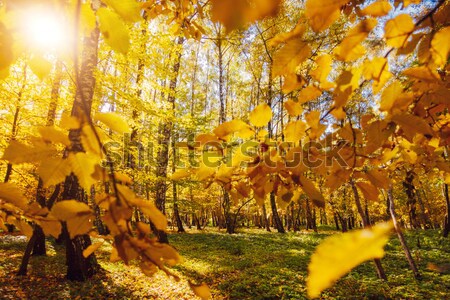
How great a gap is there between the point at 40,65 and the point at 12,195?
0.94 ft

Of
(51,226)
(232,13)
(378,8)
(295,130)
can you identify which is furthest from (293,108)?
(51,226)

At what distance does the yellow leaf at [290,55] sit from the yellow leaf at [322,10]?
0.08 m

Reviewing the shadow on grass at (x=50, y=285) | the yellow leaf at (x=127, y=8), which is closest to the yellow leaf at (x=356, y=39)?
the yellow leaf at (x=127, y=8)

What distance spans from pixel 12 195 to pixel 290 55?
2.19 ft

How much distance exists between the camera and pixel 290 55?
1.88 ft

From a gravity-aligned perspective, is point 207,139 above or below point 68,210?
above

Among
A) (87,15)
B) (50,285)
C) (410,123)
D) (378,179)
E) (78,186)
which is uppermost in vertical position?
(78,186)

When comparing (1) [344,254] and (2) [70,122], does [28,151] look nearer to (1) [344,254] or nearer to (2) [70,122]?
(2) [70,122]

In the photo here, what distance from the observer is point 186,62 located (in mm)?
19625

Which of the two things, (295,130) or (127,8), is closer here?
(127,8)

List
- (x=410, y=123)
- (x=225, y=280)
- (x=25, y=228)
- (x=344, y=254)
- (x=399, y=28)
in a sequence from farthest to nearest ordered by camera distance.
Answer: (x=225, y=280)
(x=25, y=228)
(x=410, y=123)
(x=399, y=28)
(x=344, y=254)

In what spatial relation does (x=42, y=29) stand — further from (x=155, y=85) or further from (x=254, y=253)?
(x=254, y=253)

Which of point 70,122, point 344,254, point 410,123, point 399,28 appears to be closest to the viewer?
point 344,254

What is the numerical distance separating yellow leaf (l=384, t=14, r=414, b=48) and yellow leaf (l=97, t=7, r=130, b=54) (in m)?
0.51
